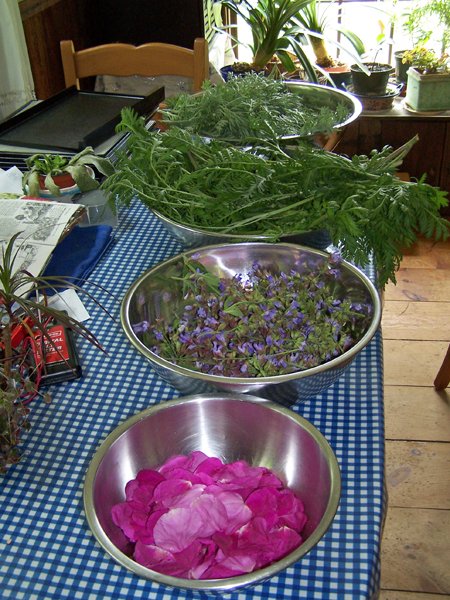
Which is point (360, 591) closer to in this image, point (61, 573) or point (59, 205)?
point (61, 573)

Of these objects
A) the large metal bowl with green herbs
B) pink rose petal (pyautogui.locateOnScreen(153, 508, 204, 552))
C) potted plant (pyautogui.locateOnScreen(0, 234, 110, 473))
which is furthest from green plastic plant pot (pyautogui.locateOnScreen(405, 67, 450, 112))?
pink rose petal (pyautogui.locateOnScreen(153, 508, 204, 552))

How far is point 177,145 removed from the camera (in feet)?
3.74

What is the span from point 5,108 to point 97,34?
2.53 feet

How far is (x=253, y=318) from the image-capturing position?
846mm

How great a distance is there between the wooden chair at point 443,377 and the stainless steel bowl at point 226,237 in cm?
79

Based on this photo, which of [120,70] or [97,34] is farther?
[97,34]

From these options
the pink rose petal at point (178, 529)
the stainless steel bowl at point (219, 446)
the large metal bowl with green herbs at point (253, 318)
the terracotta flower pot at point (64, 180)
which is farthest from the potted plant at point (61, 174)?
the pink rose petal at point (178, 529)

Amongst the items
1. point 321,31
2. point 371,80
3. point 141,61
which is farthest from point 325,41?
point 141,61

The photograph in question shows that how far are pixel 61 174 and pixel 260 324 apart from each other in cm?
63

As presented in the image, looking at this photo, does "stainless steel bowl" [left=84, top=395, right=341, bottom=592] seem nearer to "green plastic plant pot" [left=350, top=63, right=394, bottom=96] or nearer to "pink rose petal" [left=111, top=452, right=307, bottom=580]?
"pink rose petal" [left=111, top=452, right=307, bottom=580]

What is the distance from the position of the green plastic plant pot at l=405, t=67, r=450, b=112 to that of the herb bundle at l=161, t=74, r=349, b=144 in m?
1.09

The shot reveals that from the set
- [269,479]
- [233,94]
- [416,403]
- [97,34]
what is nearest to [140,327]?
[269,479]

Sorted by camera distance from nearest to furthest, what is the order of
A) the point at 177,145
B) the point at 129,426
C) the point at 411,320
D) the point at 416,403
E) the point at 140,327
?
the point at 129,426, the point at 140,327, the point at 177,145, the point at 416,403, the point at 411,320

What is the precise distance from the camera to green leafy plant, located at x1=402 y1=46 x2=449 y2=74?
7.81 feet
